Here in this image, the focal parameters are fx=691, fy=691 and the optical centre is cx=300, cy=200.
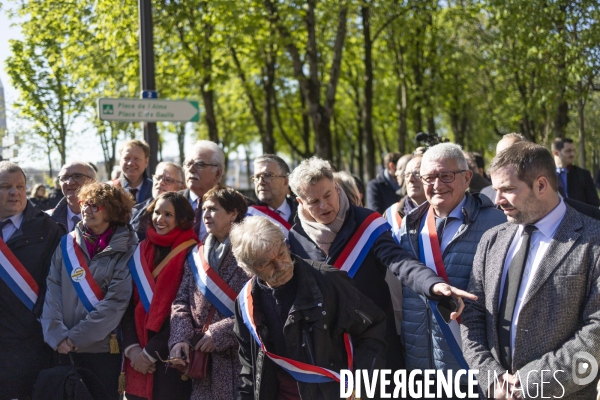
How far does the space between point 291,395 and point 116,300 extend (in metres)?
1.80

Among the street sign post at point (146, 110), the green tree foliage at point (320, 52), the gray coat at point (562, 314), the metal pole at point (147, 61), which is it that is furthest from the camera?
the green tree foliage at point (320, 52)

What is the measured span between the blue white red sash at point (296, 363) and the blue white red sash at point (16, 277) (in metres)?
2.25

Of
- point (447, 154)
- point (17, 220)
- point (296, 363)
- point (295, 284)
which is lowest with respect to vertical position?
point (296, 363)

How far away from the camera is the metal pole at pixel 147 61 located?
8883 mm

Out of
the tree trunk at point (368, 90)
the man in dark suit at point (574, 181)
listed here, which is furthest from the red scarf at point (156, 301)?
the tree trunk at point (368, 90)

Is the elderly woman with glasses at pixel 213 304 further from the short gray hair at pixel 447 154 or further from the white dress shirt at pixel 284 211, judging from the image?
the short gray hair at pixel 447 154

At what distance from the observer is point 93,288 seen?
503 cm

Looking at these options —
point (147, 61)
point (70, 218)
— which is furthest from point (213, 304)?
point (147, 61)

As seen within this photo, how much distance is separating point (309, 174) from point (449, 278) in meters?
1.08

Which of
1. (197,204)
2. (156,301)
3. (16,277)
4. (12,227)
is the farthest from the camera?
(197,204)

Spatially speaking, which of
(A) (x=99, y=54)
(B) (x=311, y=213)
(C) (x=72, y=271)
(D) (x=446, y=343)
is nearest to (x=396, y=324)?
(D) (x=446, y=343)

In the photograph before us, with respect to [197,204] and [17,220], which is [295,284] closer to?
[197,204]

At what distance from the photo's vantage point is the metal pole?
350 inches

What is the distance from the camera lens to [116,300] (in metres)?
5.01
